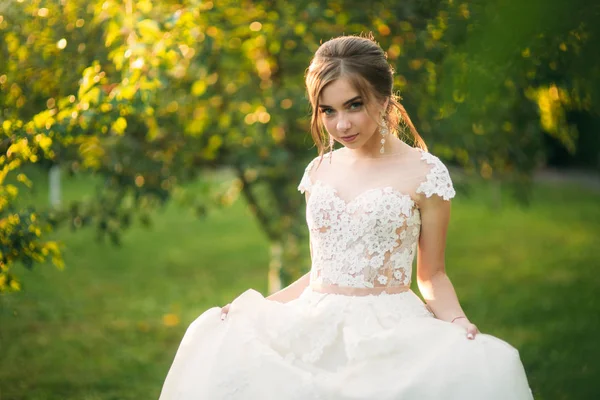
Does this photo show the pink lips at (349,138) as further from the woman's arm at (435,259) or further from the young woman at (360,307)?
the woman's arm at (435,259)

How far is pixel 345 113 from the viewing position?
2.74 meters

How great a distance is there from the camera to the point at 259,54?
627 centimetres

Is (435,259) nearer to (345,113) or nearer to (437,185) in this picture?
(437,185)

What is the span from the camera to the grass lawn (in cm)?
582

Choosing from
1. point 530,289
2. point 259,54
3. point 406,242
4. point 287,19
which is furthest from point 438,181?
point 530,289

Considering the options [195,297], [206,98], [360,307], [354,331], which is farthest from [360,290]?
[195,297]

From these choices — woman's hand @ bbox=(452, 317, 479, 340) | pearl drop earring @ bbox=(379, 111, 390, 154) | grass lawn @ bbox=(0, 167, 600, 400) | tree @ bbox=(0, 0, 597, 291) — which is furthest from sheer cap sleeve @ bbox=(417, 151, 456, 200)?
grass lawn @ bbox=(0, 167, 600, 400)

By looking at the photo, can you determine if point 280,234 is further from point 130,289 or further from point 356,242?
point 130,289

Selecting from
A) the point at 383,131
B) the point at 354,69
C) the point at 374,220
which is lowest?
the point at 374,220

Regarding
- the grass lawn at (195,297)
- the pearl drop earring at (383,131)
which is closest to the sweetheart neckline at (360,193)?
the pearl drop earring at (383,131)

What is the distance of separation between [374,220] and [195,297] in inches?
258

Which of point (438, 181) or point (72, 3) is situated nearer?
point (438, 181)


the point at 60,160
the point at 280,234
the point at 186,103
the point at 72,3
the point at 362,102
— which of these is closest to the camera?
the point at 362,102

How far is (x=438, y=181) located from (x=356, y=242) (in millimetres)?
375
